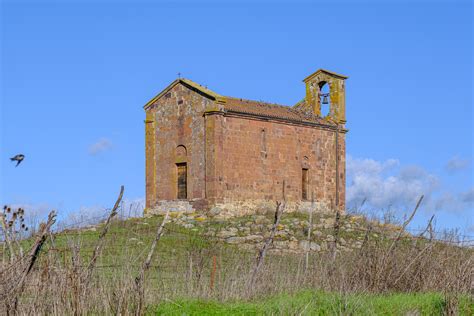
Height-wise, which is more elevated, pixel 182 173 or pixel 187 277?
pixel 182 173

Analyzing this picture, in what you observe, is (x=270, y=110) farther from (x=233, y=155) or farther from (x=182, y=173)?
(x=182, y=173)

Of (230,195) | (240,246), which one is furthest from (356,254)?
(230,195)

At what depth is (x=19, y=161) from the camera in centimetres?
1555

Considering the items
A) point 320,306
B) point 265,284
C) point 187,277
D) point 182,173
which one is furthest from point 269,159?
point 320,306

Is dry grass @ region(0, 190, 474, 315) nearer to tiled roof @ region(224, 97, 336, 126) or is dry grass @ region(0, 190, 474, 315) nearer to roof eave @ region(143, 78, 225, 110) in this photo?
roof eave @ region(143, 78, 225, 110)

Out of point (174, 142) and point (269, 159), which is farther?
point (174, 142)

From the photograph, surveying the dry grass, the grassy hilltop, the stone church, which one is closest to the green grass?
the grassy hilltop

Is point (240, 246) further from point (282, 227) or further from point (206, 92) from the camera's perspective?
point (206, 92)

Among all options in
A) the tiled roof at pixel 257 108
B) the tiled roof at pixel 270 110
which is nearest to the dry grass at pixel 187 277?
the tiled roof at pixel 257 108

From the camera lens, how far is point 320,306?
14.0 metres

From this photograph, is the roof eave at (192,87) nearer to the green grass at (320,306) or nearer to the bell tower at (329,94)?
the bell tower at (329,94)

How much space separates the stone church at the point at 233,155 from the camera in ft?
104

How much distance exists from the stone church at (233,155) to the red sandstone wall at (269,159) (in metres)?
0.04

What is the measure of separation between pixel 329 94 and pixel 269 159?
625 centimetres
